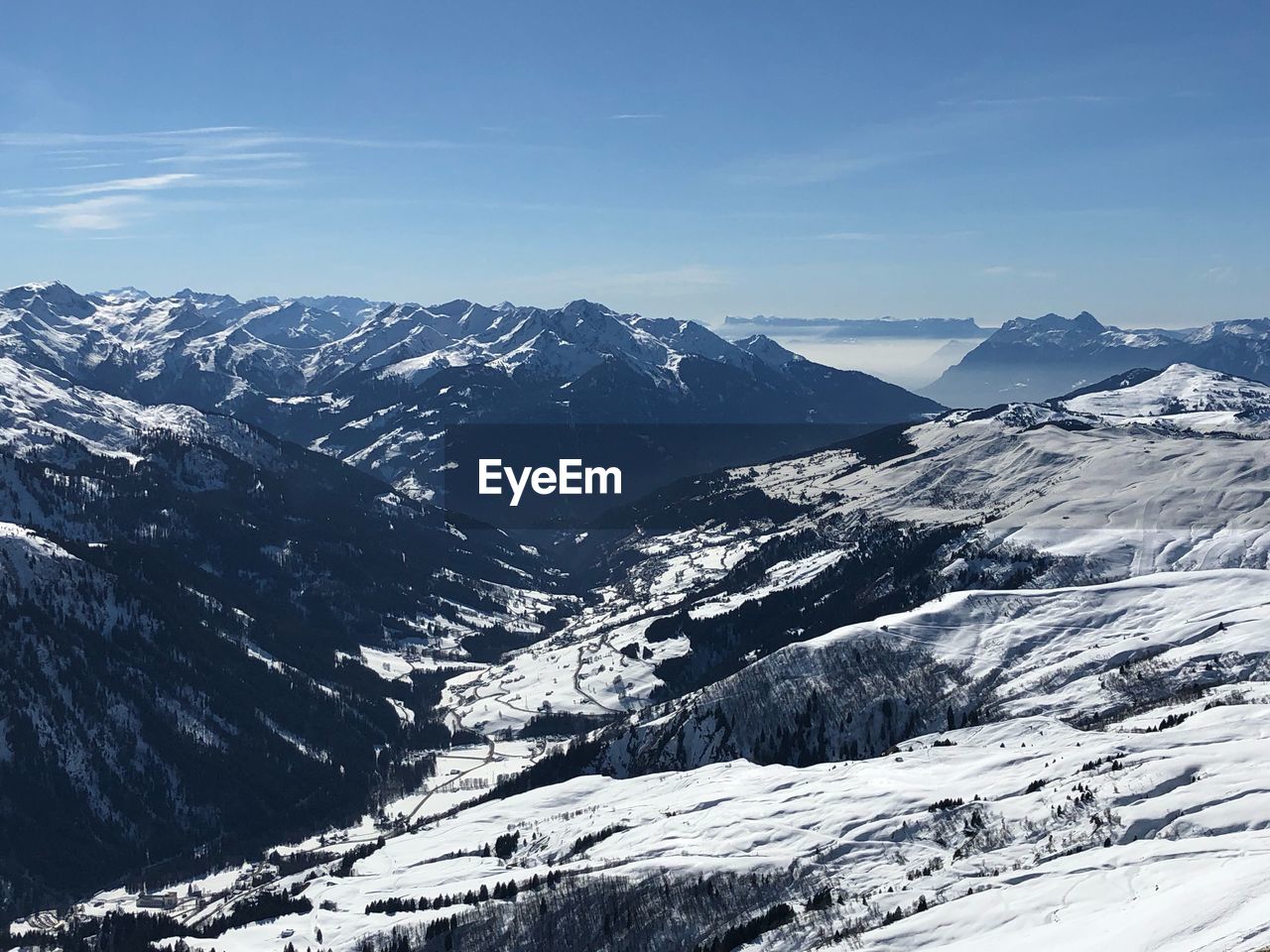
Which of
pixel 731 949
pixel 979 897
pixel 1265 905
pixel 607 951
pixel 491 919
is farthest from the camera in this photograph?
pixel 491 919

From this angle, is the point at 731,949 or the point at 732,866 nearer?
the point at 731,949

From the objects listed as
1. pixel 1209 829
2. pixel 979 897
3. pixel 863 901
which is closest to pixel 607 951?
pixel 863 901

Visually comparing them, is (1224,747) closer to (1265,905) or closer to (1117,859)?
(1117,859)

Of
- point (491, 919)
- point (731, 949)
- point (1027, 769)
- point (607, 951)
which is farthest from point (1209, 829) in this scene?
point (491, 919)

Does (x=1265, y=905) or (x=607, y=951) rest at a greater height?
(x=1265, y=905)

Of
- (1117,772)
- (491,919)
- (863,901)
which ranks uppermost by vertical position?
(1117,772)

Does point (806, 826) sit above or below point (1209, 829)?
below

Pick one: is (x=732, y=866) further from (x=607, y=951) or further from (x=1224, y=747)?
(x=1224, y=747)

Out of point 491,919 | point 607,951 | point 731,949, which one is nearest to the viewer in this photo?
point 731,949

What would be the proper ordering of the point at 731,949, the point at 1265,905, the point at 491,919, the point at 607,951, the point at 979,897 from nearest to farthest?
1. the point at 1265,905
2. the point at 979,897
3. the point at 731,949
4. the point at 607,951
5. the point at 491,919
